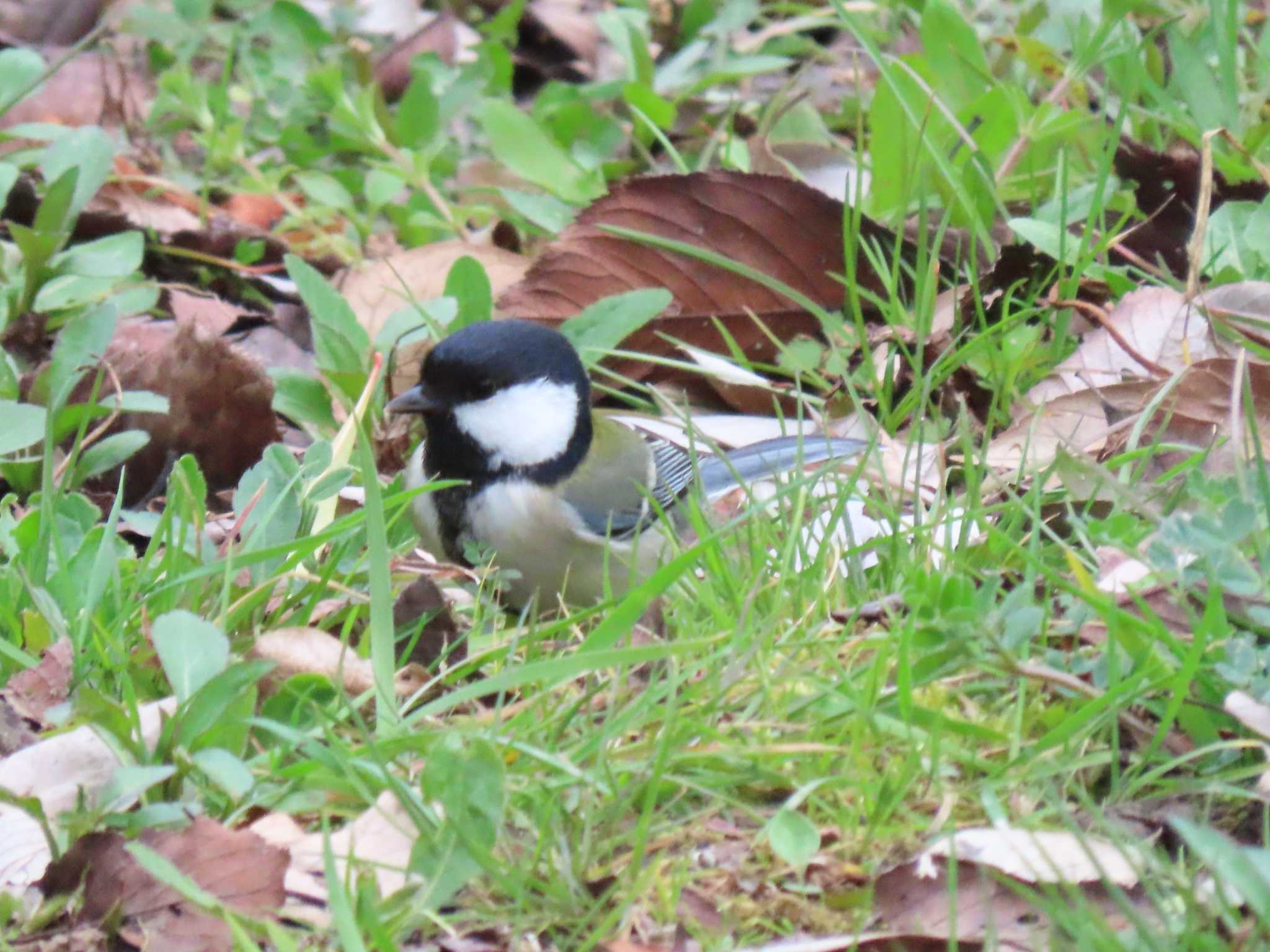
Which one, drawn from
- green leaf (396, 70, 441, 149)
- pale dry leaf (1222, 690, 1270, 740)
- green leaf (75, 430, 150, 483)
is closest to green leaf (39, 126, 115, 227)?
green leaf (75, 430, 150, 483)

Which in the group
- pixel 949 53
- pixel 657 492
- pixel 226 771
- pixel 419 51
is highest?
pixel 949 53

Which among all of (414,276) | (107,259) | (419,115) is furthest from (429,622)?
(419,115)

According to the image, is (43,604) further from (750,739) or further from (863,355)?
(863,355)

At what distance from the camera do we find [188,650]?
66.1 inches

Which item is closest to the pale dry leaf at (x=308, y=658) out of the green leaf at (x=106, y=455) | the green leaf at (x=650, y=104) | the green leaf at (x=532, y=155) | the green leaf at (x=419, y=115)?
the green leaf at (x=106, y=455)

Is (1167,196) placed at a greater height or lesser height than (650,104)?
greater

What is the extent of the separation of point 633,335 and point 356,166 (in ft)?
4.82

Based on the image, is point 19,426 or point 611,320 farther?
point 611,320

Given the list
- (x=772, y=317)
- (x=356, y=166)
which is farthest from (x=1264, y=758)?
(x=356, y=166)

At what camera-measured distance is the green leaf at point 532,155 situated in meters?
3.55

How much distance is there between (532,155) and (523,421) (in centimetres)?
105

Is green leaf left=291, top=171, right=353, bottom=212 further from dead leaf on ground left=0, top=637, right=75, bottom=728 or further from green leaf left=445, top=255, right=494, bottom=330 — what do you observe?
dead leaf on ground left=0, top=637, right=75, bottom=728

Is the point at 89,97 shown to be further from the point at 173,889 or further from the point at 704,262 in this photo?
the point at 173,889

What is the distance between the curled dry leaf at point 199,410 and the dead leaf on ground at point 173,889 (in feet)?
4.37
